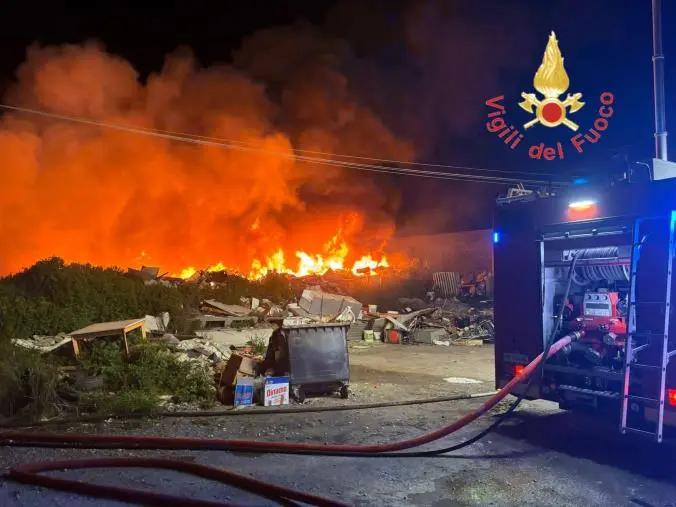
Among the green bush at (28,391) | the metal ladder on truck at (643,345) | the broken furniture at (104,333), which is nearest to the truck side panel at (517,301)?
the metal ladder on truck at (643,345)

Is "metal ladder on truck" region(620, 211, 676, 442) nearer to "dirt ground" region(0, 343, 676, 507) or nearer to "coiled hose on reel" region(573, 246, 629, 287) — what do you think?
"dirt ground" region(0, 343, 676, 507)

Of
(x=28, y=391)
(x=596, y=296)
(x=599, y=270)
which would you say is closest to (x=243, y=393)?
(x=28, y=391)

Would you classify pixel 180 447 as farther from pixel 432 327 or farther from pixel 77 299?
pixel 432 327

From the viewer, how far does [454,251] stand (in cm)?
2716

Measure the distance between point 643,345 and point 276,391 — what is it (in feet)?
15.6

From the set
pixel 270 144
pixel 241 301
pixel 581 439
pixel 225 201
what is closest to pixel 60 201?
pixel 225 201

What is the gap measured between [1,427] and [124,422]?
140 cm

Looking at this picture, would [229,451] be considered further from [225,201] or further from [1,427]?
[225,201]

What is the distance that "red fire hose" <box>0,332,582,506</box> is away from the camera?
4.02m

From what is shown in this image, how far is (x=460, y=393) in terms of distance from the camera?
831 cm

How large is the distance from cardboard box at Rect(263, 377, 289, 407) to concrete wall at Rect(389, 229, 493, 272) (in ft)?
64.6

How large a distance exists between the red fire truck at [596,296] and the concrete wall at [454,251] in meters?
20.0

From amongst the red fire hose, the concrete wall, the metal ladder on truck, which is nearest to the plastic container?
the red fire hose

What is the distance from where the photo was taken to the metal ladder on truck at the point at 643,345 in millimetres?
4438
